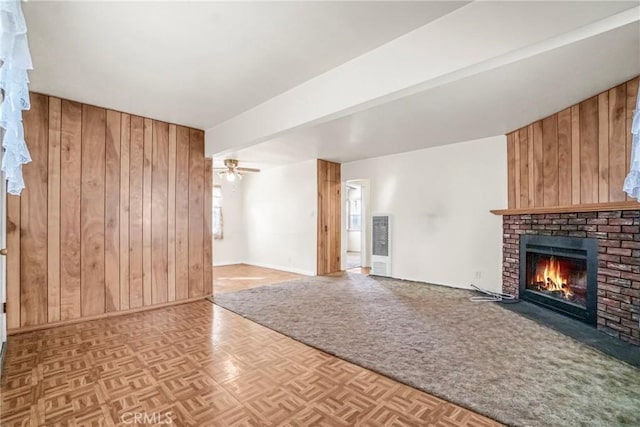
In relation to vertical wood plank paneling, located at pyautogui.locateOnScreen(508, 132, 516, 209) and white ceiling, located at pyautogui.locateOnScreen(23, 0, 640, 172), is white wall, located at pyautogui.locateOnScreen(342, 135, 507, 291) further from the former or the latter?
white ceiling, located at pyautogui.locateOnScreen(23, 0, 640, 172)

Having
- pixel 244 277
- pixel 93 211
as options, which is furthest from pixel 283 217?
pixel 93 211

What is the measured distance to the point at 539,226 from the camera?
387cm

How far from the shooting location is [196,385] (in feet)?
6.85

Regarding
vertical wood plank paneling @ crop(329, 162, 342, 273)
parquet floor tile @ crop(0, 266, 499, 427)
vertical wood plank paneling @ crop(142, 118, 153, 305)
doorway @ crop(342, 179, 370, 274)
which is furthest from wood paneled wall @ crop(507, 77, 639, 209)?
vertical wood plank paneling @ crop(142, 118, 153, 305)

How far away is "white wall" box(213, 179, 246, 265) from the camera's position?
25.5ft

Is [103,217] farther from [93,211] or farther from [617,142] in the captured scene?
[617,142]

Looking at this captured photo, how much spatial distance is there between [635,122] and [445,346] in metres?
2.09

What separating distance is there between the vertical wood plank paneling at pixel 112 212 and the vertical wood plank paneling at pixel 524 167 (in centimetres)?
528

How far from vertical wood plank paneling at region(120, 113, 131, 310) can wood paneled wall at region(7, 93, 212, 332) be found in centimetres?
1

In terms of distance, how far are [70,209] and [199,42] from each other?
2543 mm

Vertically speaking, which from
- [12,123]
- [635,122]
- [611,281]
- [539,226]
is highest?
[635,122]

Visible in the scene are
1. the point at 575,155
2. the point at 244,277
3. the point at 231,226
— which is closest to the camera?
the point at 575,155

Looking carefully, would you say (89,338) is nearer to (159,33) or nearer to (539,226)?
(159,33)

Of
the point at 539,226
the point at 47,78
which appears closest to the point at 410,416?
the point at 539,226
